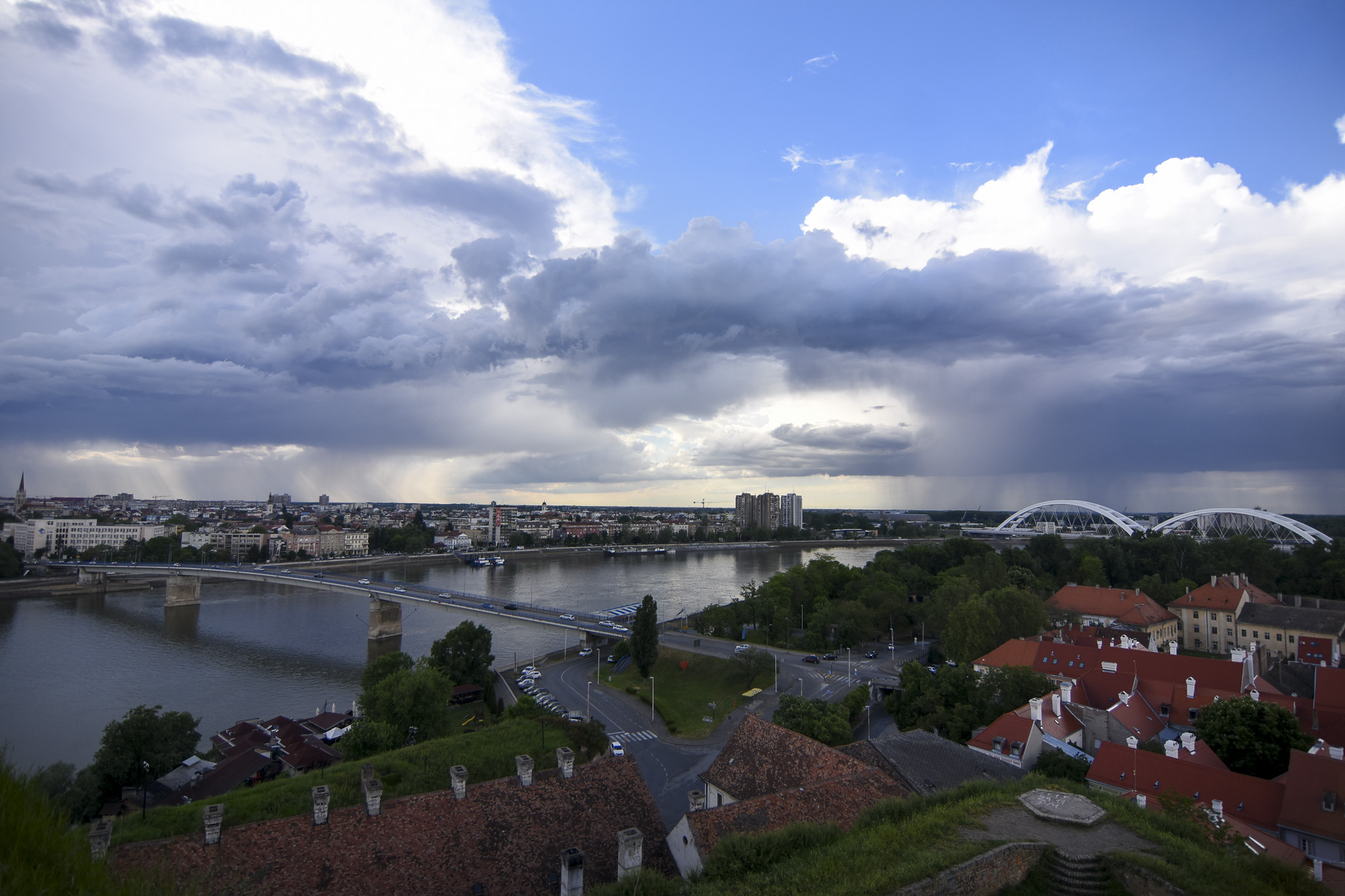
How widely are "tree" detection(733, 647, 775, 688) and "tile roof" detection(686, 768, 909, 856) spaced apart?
56.3ft

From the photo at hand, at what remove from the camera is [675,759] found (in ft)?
68.2

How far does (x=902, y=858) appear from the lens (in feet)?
24.7

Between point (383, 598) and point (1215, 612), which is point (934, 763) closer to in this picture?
point (1215, 612)

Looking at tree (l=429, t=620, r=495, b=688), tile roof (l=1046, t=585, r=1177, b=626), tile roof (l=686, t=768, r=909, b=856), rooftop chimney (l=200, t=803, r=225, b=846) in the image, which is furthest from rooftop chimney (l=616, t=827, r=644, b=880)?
tile roof (l=1046, t=585, r=1177, b=626)

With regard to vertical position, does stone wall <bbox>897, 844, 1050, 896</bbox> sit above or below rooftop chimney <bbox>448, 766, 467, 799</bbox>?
above

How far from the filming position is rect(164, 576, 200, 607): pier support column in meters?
53.1

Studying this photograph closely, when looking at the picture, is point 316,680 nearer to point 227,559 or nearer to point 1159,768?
point 1159,768

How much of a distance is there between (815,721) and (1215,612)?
29.4 meters

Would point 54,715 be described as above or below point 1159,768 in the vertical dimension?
below

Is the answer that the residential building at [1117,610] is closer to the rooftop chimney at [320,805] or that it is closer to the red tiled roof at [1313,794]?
the red tiled roof at [1313,794]

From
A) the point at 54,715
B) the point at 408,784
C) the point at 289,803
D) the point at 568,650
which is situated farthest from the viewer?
the point at 568,650

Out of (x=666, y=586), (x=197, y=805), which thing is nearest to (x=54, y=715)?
(x=197, y=805)

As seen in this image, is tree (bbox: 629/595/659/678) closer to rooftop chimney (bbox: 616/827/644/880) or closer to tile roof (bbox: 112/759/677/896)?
tile roof (bbox: 112/759/677/896)

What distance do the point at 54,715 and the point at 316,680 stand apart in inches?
373
